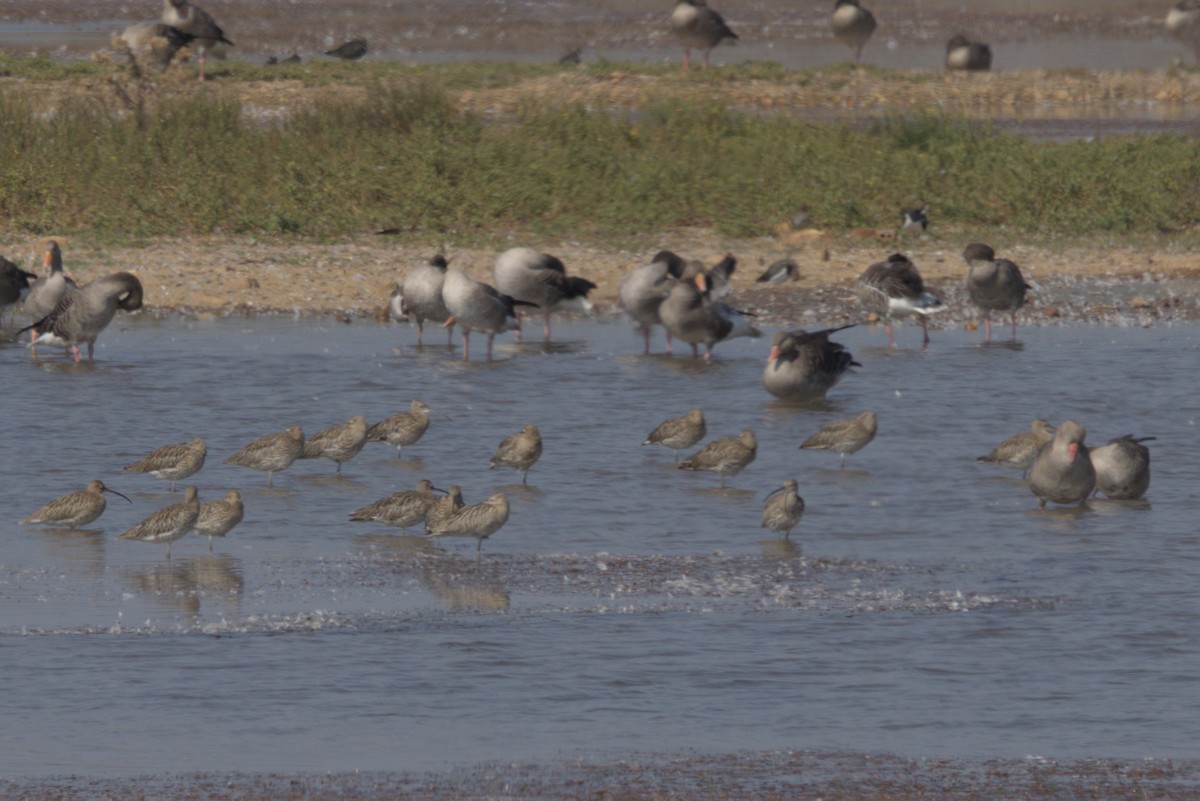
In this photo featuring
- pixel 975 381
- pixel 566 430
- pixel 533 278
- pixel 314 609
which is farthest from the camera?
pixel 533 278

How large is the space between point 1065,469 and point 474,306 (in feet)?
26.8

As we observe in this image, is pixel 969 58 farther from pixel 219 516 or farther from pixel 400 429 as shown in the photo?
pixel 219 516

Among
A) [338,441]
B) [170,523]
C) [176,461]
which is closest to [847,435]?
[338,441]

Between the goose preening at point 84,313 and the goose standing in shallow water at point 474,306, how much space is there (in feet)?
10.5

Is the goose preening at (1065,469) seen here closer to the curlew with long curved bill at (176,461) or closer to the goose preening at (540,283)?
the curlew with long curved bill at (176,461)

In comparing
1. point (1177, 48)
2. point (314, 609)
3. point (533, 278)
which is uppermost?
point (1177, 48)

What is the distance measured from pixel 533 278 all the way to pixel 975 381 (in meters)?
5.08

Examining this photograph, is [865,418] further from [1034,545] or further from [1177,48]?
[1177,48]

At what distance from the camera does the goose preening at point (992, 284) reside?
70.1ft

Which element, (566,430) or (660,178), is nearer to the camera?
(566,430)

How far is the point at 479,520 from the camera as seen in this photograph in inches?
502

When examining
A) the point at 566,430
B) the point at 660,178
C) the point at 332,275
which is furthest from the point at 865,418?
the point at 660,178

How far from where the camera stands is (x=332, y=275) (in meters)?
24.1

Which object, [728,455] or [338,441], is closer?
[728,455]
